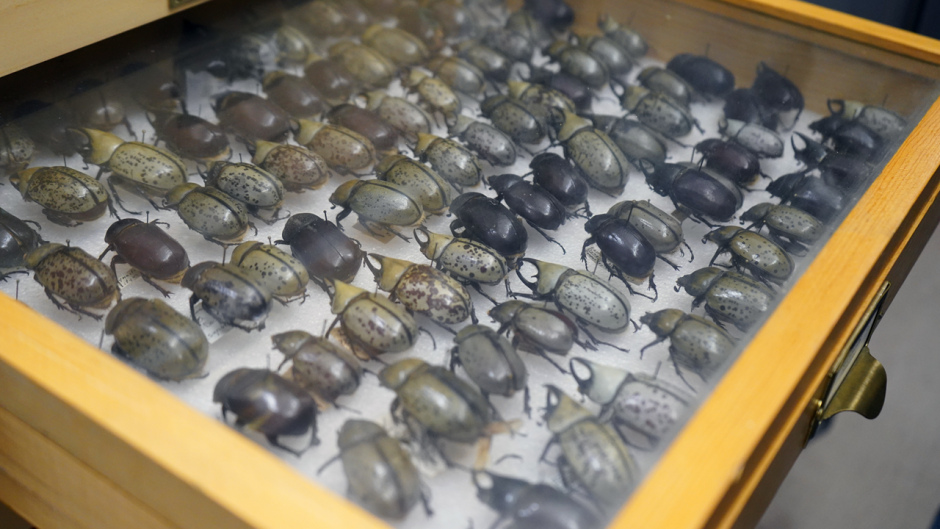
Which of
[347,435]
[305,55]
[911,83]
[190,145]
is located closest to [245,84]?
[305,55]

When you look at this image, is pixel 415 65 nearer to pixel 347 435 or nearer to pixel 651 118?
pixel 651 118

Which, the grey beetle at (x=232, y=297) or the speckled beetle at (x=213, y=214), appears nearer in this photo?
the grey beetle at (x=232, y=297)

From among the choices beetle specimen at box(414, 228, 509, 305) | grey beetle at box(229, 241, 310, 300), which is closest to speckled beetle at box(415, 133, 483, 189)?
beetle specimen at box(414, 228, 509, 305)

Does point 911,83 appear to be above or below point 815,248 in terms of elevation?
above

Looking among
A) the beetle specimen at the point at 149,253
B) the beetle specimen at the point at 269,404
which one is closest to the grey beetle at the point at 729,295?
the beetle specimen at the point at 269,404

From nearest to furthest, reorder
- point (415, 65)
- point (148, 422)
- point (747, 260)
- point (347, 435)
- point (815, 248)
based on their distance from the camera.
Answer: point (148, 422), point (347, 435), point (815, 248), point (747, 260), point (415, 65)

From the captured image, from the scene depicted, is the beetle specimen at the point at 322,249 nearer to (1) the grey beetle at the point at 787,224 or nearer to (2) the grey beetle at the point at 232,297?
(2) the grey beetle at the point at 232,297
